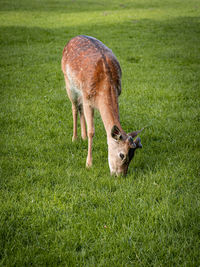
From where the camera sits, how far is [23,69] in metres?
10.5

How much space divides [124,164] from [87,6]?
26.8 m

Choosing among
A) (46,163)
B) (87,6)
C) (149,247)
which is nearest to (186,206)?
(149,247)

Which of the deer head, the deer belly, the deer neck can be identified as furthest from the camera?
the deer belly

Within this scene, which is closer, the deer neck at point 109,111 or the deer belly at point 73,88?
the deer neck at point 109,111

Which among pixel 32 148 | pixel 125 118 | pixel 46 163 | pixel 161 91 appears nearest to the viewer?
pixel 46 163

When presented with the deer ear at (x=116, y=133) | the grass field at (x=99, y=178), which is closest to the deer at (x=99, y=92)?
the deer ear at (x=116, y=133)

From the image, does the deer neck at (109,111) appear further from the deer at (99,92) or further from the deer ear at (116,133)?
the deer ear at (116,133)

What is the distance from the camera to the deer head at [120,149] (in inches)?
159

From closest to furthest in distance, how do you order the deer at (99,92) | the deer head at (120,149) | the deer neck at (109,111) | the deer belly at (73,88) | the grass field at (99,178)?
the grass field at (99,178), the deer head at (120,149), the deer at (99,92), the deer neck at (109,111), the deer belly at (73,88)

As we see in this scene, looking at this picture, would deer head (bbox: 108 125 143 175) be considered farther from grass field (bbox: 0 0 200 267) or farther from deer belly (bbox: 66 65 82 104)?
deer belly (bbox: 66 65 82 104)

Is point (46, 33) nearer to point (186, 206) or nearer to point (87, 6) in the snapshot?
point (87, 6)

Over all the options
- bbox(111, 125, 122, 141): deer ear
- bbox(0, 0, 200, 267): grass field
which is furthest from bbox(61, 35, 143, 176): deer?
bbox(0, 0, 200, 267): grass field

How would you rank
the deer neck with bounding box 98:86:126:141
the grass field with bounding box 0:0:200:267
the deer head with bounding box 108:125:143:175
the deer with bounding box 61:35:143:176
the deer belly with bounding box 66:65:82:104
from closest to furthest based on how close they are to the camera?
the grass field with bounding box 0:0:200:267 → the deer head with bounding box 108:125:143:175 → the deer with bounding box 61:35:143:176 → the deer neck with bounding box 98:86:126:141 → the deer belly with bounding box 66:65:82:104

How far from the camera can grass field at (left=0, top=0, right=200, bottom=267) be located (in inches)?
119
